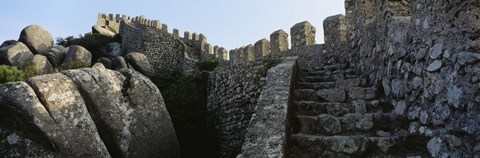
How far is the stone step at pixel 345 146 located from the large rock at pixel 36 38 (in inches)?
741

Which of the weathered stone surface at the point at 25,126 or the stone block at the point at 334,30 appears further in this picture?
the stone block at the point at 334,30

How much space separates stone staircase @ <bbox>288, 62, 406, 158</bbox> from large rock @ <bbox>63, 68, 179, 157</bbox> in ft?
11.4

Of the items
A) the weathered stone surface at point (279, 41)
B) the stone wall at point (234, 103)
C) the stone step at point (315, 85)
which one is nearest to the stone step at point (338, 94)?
the stone step at point (315, 85)

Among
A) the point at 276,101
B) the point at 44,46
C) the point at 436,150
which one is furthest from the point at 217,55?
the point at 436,150

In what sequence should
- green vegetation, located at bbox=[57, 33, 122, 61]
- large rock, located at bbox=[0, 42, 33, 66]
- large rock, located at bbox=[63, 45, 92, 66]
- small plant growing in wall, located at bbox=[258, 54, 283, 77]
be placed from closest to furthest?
1. small plant growing in wall, located at bbox=[258, 54, 283, 77]
2. large rock, located at bbox=[0, 42, 33, 66]
3. large rock, located at bbox=[63, 45, 92, 66]
4. green vegetation, located at bbox=[57, 33, 122, 61]

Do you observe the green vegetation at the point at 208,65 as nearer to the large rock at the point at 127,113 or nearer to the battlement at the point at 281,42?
the battlement at the point at 281,42

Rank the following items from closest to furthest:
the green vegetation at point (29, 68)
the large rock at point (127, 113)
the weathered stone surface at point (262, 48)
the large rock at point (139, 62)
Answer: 1. the large rock at point (127, 113)
2. the weathered stone surface at point (262, 48)
3. the green vegetation at point (29, 68)
4. the large rock at point (139, 62)

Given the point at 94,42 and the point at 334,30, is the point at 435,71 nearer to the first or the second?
the point at 334,30

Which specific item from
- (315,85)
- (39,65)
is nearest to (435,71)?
(315,85)

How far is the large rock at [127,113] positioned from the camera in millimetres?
7547

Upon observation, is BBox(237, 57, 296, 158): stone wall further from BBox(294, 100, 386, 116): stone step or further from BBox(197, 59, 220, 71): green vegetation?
BBox(197, 59, 220, 71): green vegetation

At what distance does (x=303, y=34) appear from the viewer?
10484mm

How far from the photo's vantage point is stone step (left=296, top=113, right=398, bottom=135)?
4594 millimetres

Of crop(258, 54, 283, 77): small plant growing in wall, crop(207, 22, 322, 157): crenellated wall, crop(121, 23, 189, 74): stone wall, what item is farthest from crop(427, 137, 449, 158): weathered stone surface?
crop(121, 23, 189, 74): stone wall
